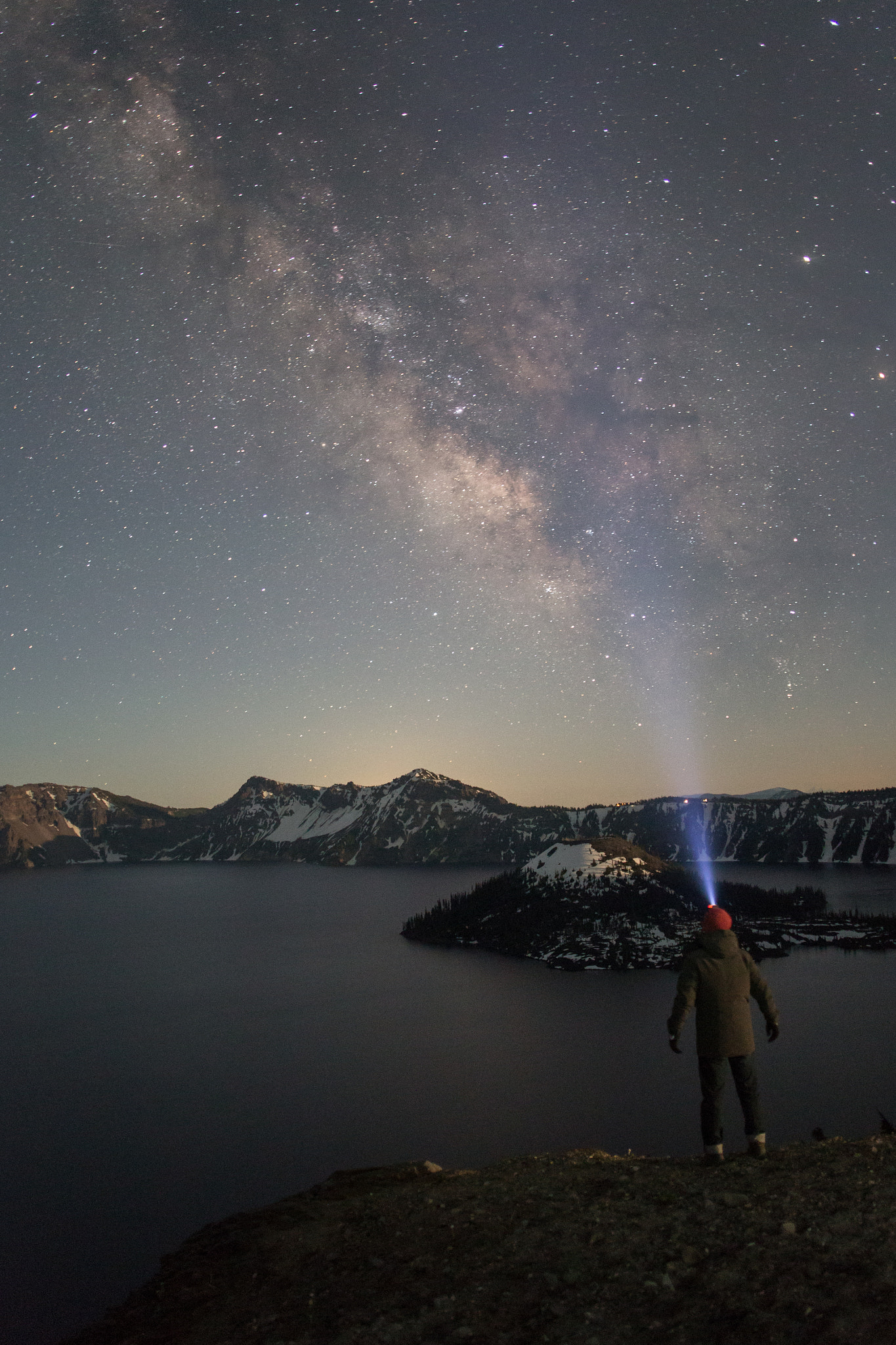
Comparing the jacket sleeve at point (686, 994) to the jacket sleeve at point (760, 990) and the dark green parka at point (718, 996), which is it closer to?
the dark green parka at point (718, 996)

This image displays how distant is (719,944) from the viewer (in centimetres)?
1243

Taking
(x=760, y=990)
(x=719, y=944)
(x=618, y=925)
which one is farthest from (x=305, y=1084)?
(x=618, y=925)

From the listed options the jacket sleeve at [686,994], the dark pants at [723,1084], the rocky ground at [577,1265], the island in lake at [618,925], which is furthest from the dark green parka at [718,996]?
the island in lake at [618,925]

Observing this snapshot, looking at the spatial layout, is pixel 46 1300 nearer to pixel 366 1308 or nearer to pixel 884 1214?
pixel 366 1308

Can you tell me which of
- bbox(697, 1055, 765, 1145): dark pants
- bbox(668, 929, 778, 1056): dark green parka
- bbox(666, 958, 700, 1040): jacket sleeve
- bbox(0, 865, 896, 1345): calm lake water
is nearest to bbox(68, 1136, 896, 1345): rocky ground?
bbox(697, 1055, 765, 1145): dark pants

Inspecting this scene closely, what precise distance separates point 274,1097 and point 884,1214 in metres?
74.9

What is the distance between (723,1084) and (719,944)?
2.79 m

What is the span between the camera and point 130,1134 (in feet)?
198

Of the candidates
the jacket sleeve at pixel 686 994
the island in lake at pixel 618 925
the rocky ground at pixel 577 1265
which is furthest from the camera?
the island in lake at pixel 618 925

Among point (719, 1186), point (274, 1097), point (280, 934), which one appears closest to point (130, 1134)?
point (274, 1097)

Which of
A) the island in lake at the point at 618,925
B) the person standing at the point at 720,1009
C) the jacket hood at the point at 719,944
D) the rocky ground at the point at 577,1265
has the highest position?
the jacket hood at the point at 719,944

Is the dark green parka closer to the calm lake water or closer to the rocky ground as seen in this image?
the rocky ground

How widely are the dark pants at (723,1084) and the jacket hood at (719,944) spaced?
76.4 inches

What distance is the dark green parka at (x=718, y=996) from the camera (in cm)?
1219
